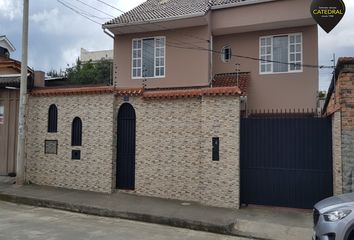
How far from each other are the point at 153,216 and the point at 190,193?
1.90 m

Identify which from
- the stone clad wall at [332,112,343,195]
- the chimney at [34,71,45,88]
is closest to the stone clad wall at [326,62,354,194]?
the stone clad wall at [332,112,343,195]

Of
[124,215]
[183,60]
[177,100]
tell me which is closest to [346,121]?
[177,100]

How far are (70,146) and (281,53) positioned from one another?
9.88m

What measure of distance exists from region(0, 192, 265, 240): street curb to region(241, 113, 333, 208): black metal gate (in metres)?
2.11

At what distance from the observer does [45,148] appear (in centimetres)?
1335

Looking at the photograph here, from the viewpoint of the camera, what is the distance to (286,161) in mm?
10398

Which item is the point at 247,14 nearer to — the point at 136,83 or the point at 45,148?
the point at 136,83

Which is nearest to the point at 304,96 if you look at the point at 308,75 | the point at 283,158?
the point at 308,75

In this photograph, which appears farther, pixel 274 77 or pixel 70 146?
pixel 274 77

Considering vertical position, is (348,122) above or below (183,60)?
below

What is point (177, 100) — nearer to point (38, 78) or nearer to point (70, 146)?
point (70, 146)

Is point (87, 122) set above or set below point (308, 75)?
below
